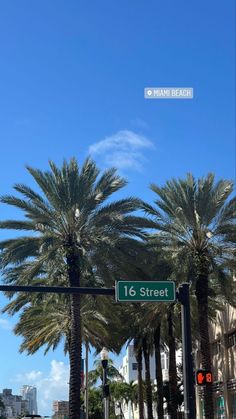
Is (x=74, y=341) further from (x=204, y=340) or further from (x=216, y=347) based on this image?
(x=216, y=347)

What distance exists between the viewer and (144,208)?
2966 cm

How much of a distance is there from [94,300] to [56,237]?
543cm

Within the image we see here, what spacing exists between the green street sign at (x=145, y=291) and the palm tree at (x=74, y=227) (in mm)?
10082

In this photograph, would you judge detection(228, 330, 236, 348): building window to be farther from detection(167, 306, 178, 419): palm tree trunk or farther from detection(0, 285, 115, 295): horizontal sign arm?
detection(0, 285, 115, 295): horizontal sign arm

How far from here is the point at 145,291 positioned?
18.3m

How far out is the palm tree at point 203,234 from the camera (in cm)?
2819

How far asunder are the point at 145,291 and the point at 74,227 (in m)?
11.0

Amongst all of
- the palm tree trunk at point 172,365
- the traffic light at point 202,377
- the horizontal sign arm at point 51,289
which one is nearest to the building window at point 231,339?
the palm tree trunk at point 172,365

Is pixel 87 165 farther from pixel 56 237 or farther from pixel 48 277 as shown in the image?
pixel 48 277

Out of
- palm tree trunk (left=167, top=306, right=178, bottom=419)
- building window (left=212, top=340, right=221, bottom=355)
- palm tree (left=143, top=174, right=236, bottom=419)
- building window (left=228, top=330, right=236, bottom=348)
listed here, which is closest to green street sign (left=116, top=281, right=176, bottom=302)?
palm tree (left=143, top=174, right=236, bottom=419)

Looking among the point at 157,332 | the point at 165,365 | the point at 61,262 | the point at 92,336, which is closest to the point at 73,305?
the point at 61,262

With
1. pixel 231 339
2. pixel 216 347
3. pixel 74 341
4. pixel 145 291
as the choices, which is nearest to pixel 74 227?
pixel 74 341

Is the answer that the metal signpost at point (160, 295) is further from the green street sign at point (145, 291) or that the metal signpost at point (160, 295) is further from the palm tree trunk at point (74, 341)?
the palm tree trunk at point (74, 341)

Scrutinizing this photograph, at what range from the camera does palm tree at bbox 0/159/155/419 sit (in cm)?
2873
